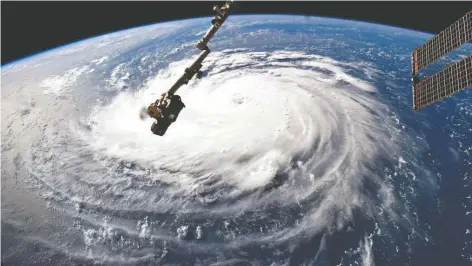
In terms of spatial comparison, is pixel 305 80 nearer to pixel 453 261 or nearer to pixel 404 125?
pixel 404 125

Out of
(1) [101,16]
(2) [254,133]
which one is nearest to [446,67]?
(2) [254,133]

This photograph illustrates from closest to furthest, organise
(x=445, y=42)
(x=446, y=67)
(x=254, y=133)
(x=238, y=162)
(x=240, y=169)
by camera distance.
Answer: (x=446, y=67) < (x=445, y=42) < (x=240, y=169) < (x=238, y=162) < (x=254, y=133)

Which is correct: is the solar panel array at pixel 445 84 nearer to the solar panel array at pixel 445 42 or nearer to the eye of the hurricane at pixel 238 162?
the solar panel array at pixel 445 42

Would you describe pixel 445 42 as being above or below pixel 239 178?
above

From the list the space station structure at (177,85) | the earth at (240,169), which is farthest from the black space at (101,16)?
the space station structure at (177,85)

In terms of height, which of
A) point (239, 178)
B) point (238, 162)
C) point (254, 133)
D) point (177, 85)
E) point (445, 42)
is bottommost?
point (239, 178)

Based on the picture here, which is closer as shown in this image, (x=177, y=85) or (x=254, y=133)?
(x=177, y=85)

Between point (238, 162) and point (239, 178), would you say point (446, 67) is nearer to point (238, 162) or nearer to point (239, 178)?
point (239, 178)
